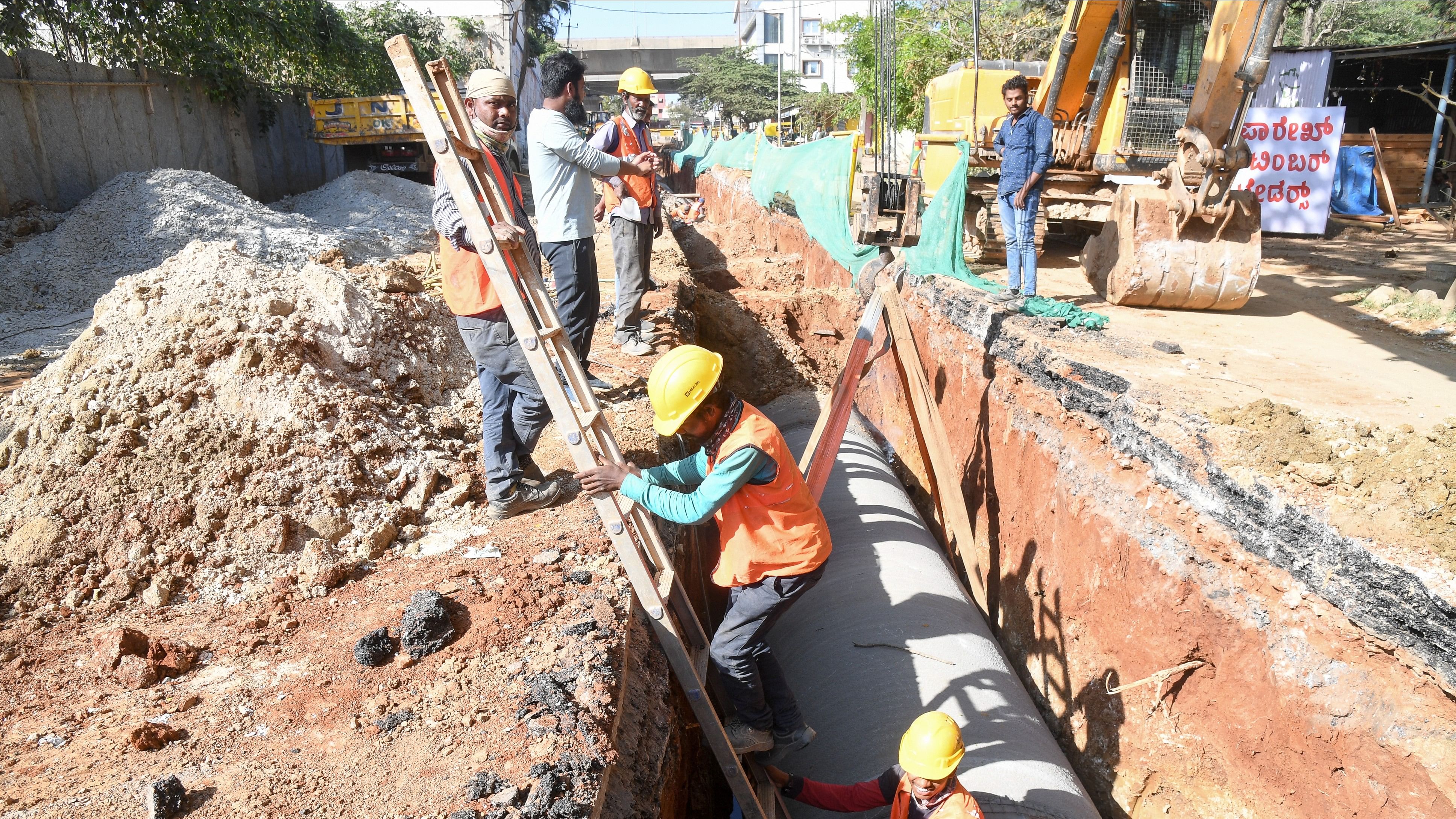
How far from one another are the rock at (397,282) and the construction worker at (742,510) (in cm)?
287

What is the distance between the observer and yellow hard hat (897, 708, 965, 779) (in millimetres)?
2555

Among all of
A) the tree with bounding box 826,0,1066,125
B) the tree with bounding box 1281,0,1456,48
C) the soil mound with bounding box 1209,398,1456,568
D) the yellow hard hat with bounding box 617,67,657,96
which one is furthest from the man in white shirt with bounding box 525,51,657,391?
the tree with bounding box 1281,0,1456,48

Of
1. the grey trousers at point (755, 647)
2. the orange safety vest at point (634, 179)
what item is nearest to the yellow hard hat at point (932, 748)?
the grey trousers at point (755, 647)

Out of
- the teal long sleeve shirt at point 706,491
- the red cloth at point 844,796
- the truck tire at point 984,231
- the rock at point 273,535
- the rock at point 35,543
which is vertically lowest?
the red cloth at point 844,796

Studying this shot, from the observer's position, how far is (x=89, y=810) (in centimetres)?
206

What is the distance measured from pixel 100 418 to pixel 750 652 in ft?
9.88

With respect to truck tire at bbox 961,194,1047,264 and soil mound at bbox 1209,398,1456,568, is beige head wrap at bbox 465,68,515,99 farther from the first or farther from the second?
truck tire at bbox 961,194,1047,264

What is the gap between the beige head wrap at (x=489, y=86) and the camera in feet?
11.7

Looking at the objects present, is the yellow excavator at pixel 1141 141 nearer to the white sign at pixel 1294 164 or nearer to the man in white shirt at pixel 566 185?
the white sign at pixel 1294 164

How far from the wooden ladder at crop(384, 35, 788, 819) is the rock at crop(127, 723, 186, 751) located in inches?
54.1

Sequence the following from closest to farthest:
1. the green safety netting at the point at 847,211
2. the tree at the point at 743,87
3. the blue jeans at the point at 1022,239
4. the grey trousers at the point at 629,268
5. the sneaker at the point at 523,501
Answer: the sneaker at the point at 523,501
the grey trousers at the point at 629,268
the blue jeans at the point at 1022,239
the green safety netting at the point at 847,211
the tree at the point at 743,87

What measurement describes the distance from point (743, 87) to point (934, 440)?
46752 mm

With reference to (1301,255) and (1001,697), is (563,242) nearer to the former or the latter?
(1001,697)

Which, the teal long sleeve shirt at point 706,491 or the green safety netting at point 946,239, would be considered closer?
the teal long sleeve shirt at point 706,491
